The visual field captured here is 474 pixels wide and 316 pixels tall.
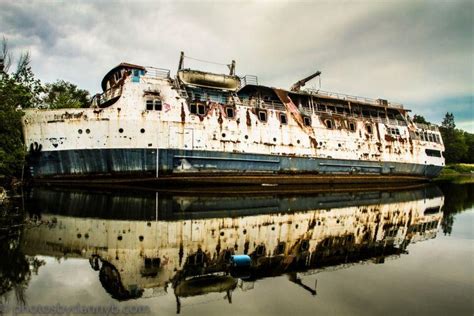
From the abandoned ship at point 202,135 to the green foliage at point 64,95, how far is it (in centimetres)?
1869

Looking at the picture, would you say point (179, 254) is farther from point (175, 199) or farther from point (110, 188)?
point (110, 188)

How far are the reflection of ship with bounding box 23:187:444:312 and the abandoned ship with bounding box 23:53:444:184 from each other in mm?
4476

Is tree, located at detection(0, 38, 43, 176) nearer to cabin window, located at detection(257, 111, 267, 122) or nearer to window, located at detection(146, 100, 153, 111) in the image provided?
window, located at detection(146, 100, 153, 111)

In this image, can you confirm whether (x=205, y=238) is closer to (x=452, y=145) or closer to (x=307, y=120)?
(x=307, y=120)

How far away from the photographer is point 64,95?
131 feet

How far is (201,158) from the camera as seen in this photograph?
1967cm

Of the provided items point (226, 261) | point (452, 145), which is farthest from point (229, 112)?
point (452, 145)

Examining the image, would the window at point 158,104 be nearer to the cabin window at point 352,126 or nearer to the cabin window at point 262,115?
the cabin window at point 262,115

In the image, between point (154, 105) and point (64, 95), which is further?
point (64, 95)

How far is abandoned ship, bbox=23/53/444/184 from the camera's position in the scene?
59.8ft

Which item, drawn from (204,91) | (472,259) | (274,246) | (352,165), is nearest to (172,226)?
(274,246)

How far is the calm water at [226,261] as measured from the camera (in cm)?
462

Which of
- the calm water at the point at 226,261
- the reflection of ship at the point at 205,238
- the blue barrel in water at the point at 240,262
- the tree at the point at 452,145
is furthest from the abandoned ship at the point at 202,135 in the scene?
the tree at the point at 452,145

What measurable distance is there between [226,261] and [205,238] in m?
1.80
